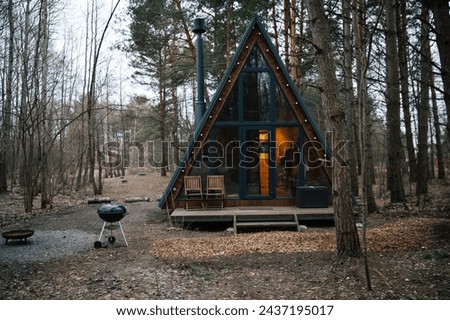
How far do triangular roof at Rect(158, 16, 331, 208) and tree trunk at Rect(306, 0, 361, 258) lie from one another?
3.76 metres

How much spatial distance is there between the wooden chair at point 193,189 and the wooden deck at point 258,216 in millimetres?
435

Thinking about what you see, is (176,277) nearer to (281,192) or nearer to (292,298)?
(292,298)

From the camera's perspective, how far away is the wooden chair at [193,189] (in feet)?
28.7

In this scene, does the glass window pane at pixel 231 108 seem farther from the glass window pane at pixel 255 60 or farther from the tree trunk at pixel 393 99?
the tree trunk at pixel 393 99

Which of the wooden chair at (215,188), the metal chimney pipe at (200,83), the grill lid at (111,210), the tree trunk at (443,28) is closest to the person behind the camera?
the tree trunk at (443,28)

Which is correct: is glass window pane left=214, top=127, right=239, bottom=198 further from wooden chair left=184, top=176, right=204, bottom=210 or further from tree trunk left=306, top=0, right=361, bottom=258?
tree trunk left=306, top=0, right=361, bottom=258

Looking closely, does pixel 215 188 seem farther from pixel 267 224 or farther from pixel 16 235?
pixel 16 235

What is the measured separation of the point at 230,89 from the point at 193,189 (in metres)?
2.81

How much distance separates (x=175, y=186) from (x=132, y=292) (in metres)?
4.99

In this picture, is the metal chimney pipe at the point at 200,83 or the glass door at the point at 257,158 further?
the metal chimney pipe at the point at 200,83

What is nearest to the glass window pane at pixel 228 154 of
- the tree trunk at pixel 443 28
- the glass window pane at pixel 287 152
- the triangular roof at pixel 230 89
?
the triangular roof at pixel 230 89

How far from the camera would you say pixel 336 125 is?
4.81 meters

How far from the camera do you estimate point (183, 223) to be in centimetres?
836

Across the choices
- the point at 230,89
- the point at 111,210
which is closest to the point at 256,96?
the point at 230,89
